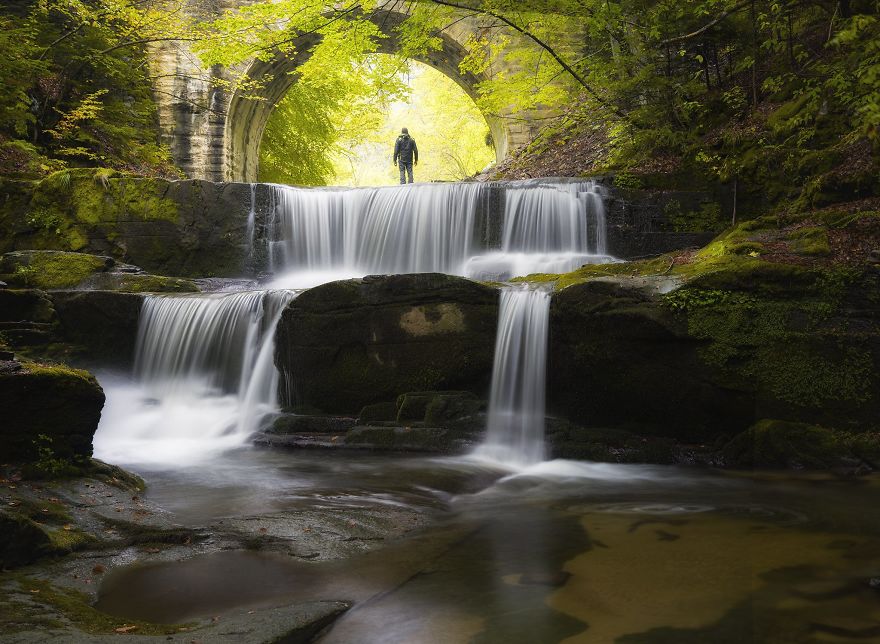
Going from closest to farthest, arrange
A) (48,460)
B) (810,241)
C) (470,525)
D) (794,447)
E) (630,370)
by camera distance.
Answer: (470,525) → (48,460) → (794,447) → (630,370) → (810,241)

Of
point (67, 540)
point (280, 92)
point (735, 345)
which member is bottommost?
point (67, 540)

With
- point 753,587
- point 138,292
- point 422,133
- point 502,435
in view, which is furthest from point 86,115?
point 422,133

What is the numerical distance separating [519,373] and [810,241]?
324cm

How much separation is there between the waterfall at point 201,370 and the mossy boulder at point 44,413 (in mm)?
2750

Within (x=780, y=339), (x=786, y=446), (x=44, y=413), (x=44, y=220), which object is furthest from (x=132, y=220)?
(x=786, y=446)

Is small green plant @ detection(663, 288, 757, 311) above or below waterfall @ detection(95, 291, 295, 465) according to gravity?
above

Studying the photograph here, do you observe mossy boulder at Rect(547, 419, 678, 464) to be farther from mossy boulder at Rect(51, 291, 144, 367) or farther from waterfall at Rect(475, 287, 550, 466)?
mossy boulder at Rect(51, 291, 144, 367)

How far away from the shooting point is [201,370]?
827 cm

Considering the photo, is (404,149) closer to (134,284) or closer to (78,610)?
(134,284)

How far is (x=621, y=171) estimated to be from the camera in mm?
10805

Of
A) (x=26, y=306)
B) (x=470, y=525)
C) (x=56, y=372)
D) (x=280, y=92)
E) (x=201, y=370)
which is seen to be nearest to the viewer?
(x=470, y=525)

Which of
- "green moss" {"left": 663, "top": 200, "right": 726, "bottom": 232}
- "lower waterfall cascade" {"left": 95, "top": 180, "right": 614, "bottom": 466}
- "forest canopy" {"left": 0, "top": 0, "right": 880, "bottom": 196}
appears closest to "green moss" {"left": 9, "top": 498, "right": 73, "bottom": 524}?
"lower waterfall cascade" {"left": 95, "top": 180, "right": 614, "bottom": 466}

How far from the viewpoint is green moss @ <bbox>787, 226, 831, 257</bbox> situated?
6543 millimetres

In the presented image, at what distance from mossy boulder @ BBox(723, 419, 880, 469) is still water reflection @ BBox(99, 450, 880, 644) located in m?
0.39
